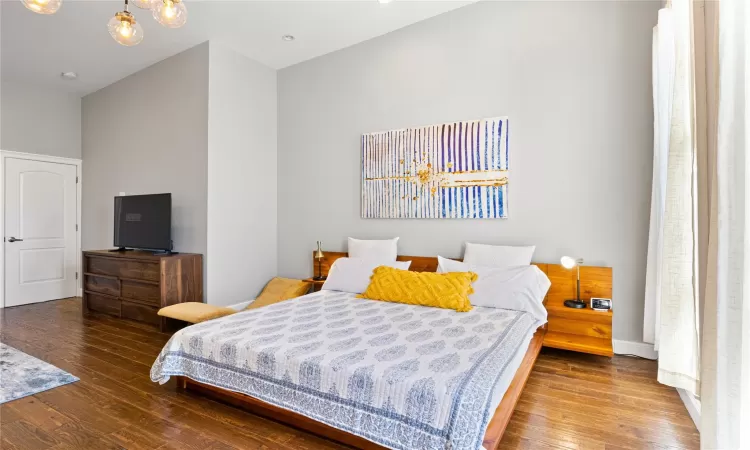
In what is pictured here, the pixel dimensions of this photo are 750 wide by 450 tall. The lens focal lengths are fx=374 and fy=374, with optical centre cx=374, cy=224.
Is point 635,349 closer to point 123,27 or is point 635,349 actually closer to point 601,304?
point 601,304

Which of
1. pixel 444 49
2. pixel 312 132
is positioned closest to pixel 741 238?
pixel 444 49


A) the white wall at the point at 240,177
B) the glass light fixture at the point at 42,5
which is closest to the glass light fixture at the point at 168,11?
the glass light fixture at the point at 42,5

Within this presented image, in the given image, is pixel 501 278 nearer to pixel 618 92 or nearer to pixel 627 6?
pixel 618 92

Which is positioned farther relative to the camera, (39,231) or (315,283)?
(39,231)

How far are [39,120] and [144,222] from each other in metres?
2.76

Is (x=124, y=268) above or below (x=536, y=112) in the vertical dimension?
below

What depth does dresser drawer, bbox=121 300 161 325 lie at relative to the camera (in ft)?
13.4

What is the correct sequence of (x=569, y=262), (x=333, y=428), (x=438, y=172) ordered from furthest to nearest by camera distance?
(x=438, y=172)
(x=569, y=262)
(x=333, y=428)

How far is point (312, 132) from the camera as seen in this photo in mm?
4789

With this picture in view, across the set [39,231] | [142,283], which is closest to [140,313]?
[142,283]

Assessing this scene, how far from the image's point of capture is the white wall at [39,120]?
5.14 meters

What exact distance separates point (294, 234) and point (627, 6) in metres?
4.13

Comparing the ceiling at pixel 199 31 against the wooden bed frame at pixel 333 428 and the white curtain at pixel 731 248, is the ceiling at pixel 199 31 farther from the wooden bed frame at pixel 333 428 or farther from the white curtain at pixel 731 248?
the wooden bed frame at pixel 333 428

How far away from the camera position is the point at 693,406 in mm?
2191
